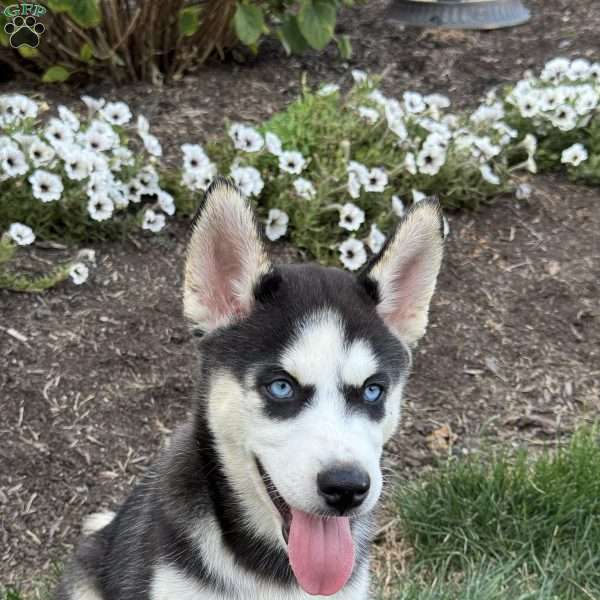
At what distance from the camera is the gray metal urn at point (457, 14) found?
7914mm

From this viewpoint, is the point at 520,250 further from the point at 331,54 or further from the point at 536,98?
the point at 331,54

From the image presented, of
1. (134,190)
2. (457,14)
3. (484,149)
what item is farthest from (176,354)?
(457,14)

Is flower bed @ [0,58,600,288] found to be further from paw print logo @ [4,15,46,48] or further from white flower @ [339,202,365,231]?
paw print logo @ [4,15,46,48]

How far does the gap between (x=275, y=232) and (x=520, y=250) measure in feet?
4.99

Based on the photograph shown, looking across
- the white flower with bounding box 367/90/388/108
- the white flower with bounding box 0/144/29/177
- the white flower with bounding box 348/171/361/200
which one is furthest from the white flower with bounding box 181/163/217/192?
the white flower with bounding box 367/90/388/108

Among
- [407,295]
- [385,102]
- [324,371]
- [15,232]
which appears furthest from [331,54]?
[324,371]

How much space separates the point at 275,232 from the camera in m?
5.16

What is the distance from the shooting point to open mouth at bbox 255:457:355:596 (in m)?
2.64

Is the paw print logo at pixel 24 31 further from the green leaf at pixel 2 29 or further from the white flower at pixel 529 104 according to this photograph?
the white flower at pixel 529 104

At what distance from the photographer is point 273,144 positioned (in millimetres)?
5223

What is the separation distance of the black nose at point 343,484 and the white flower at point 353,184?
2796mm

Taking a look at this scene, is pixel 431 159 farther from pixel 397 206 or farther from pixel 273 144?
pixel 273 144

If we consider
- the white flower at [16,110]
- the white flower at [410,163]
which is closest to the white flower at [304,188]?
the white flower at [410,163]

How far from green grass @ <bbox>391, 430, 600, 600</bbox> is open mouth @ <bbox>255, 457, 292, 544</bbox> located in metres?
1.05
